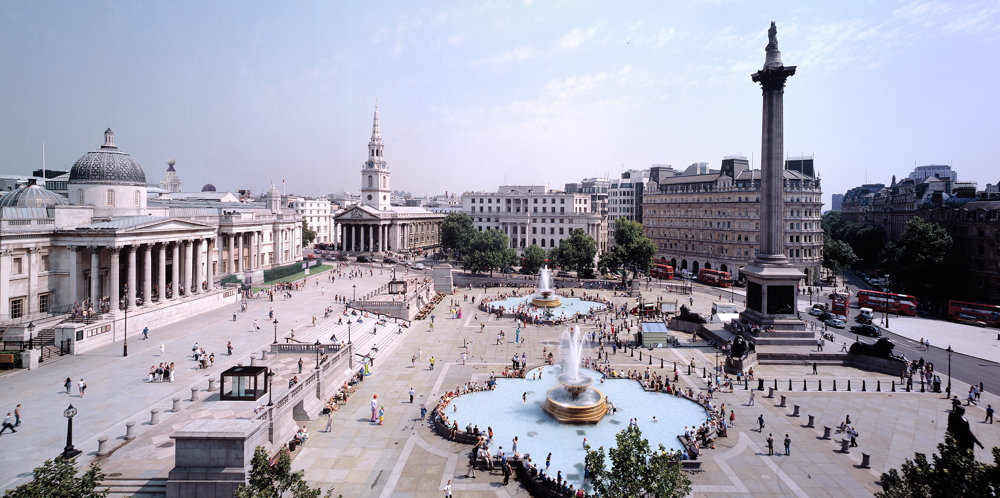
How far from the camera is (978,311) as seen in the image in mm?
53750

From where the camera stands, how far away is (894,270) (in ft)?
224

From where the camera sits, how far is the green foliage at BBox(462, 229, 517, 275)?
88375 millimetres

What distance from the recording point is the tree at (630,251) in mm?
80188

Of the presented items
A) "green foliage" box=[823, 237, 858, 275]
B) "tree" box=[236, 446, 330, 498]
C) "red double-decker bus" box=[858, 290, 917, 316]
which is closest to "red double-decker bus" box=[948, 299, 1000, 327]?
"red double-decker bus" box=[858, 290, 917, 316]

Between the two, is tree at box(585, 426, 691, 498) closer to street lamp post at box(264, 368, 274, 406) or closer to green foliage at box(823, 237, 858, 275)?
street lamp post at box(264, 368, 274, 406)

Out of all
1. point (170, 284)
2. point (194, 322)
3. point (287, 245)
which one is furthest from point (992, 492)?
point (287, 245)

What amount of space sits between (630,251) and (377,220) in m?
59.2

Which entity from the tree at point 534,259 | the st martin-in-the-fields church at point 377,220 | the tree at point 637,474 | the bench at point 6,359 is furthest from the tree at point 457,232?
the tree at point 637,474

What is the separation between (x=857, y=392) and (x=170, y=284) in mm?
63092

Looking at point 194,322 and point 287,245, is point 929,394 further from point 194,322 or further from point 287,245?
point 287,245

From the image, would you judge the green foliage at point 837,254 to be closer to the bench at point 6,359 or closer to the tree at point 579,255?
the tree at point 579,255

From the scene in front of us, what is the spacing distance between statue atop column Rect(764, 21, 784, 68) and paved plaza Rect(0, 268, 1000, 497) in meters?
26.3

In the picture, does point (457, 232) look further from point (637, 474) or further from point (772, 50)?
point (637, 474)

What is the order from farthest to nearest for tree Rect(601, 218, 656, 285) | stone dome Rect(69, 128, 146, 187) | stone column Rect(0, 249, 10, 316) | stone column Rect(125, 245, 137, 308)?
tree Rect(601, 218, 656, 285), stone dome Rect(69, 128, 146, 187), stone column Rect(125, 245, 137, 308), stone column Rect(0, 249, 10, 316)
